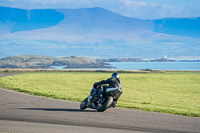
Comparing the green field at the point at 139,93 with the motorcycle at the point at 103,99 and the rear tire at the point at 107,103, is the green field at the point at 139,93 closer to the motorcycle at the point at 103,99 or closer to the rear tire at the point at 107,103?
the motorcycle at the point at 103,99

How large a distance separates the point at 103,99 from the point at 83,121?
7.39 feet

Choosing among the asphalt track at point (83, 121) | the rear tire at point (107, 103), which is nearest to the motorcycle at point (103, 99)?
the rear tire at point (107, 103)

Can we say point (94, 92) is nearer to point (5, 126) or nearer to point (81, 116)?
point (81, 116)

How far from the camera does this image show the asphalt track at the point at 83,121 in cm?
1200

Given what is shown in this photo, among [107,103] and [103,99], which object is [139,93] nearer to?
[103,99]

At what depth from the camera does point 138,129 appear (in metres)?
12.1

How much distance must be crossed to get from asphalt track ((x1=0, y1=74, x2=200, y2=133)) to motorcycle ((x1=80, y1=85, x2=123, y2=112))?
0.24 meters

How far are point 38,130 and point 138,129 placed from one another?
120 inches

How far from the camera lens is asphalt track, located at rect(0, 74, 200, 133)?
39.4 ft

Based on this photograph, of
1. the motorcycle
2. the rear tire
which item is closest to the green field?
the motorcycle

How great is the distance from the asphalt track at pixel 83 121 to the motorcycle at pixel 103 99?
0.80 ft

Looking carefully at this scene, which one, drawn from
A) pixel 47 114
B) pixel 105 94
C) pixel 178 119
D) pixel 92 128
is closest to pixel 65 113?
pixel 47 114

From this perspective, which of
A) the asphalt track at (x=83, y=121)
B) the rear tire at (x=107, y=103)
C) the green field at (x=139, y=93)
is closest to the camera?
the asphalt track at (x=83, y=121)

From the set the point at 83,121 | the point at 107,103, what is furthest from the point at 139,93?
the point at 83,121
